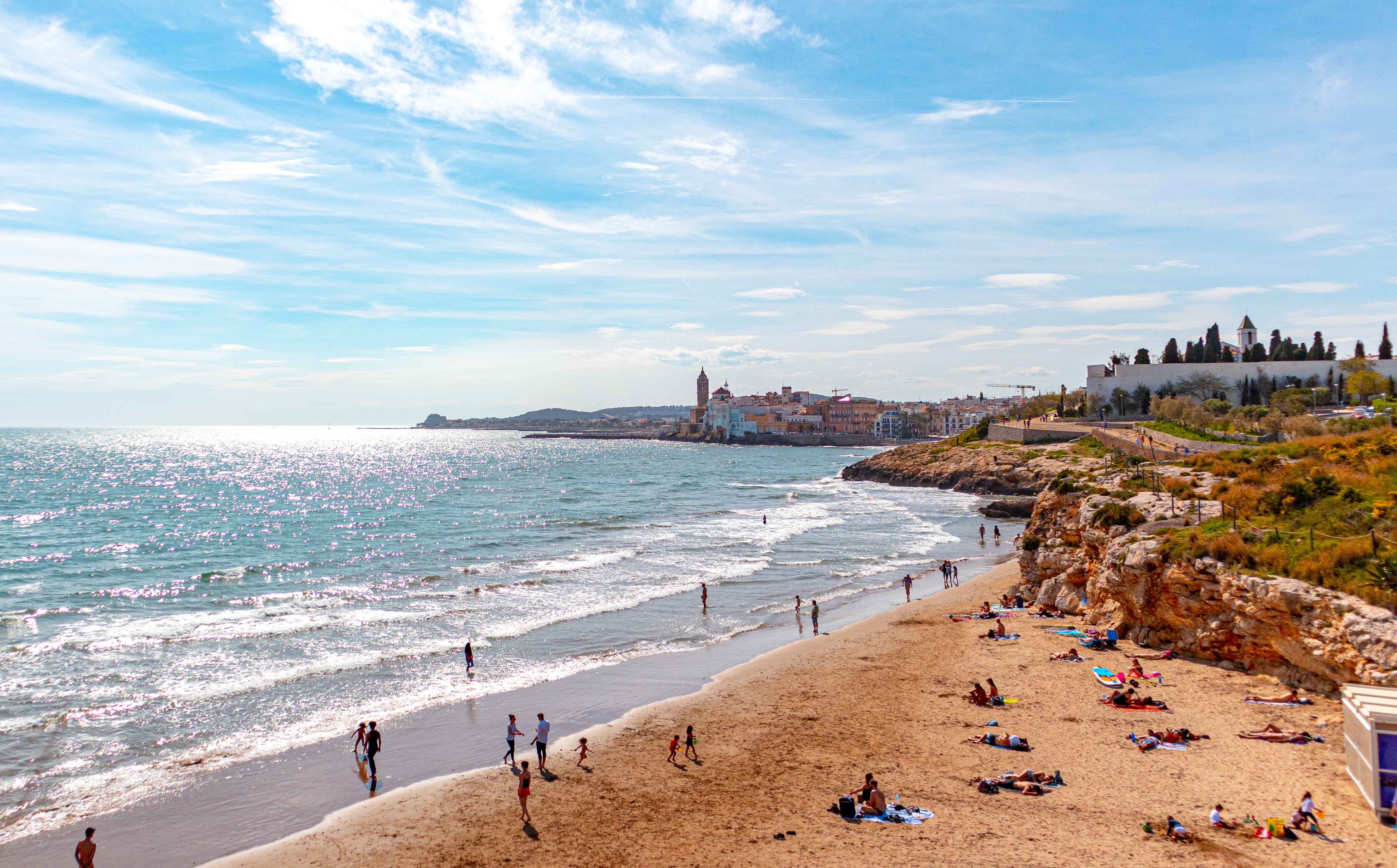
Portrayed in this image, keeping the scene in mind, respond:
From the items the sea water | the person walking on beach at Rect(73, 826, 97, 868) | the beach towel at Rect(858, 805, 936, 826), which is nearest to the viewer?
the person walking on beach at Rect(73, 826, 97, 868)

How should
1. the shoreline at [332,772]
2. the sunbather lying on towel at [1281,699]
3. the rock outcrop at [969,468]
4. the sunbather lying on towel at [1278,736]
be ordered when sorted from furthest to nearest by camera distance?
the rock outcrop at [969,468] → the sunbather lying on towel at [1281,699] → the sunbather lying on towel at [1278,736] → the shoreline at [332,772]

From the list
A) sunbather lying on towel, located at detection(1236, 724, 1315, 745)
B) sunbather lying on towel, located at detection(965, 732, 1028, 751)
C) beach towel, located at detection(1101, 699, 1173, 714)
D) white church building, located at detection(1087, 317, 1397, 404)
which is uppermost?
white church building, located at detection(1087, 317, 1397, 404)

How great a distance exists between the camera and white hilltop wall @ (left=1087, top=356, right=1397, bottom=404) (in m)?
70.6

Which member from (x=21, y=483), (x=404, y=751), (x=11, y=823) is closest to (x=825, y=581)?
(x=404, y=751)

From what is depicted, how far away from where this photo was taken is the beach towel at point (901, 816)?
1284cm

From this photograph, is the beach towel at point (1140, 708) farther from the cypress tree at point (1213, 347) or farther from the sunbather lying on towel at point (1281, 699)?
the cypress tree at point (1213, 347)

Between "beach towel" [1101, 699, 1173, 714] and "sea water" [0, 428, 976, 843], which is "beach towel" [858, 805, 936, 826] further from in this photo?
"sea water" [0, 428, 976, 843]

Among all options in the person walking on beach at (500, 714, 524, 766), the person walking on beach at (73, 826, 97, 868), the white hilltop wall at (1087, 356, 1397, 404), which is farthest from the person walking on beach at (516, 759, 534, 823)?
the white hilltop wall at (1087, 356, 1397, 404)

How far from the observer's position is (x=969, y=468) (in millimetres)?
79125

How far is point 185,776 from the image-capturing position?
15.5m

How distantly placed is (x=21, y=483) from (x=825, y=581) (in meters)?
103

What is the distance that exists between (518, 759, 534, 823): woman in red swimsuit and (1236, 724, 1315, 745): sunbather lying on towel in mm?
13623

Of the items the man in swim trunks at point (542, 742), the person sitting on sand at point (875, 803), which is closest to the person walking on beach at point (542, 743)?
the man in swim trunks at point (542, 742)

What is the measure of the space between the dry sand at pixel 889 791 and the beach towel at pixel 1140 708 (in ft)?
0.73
